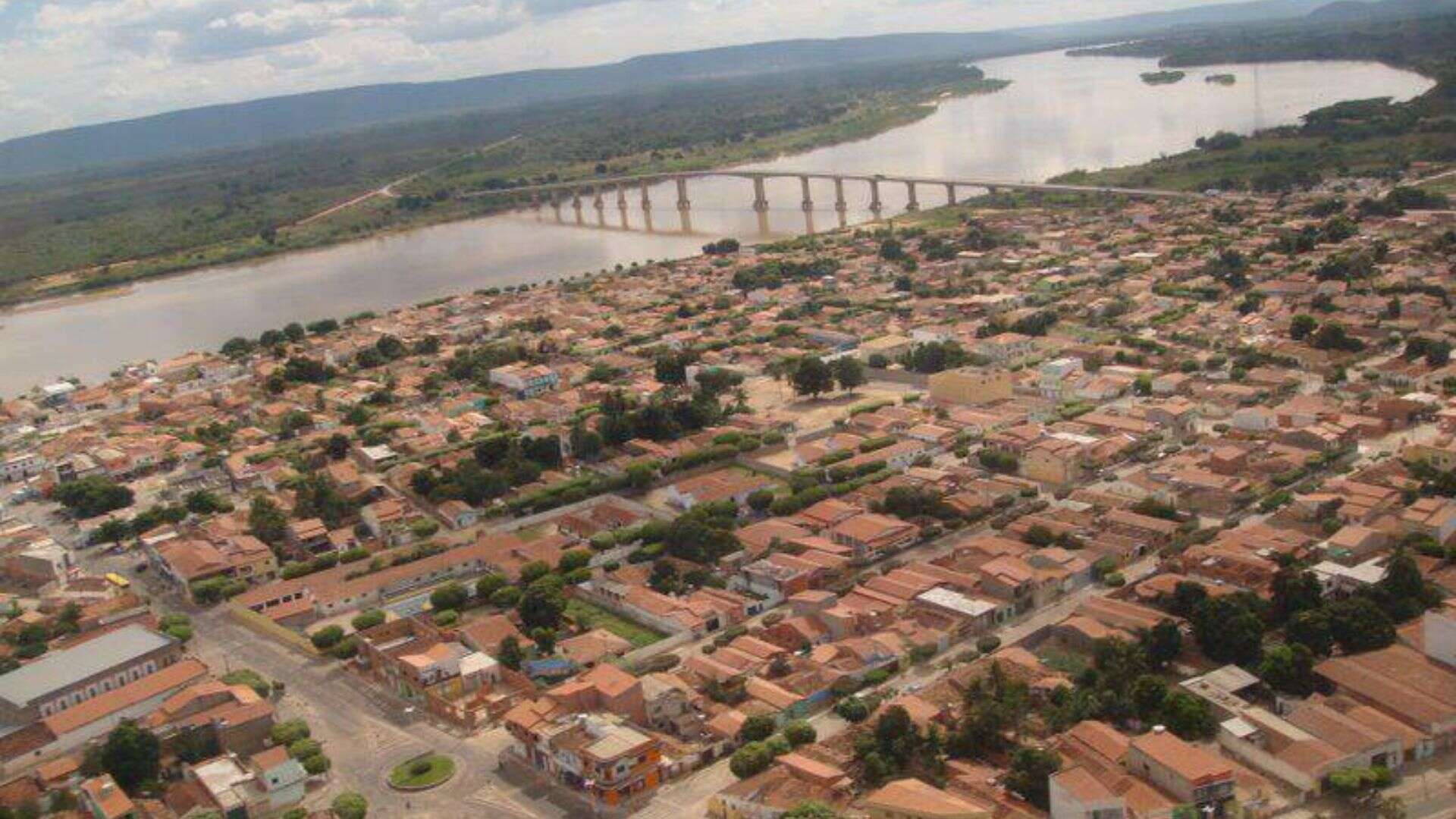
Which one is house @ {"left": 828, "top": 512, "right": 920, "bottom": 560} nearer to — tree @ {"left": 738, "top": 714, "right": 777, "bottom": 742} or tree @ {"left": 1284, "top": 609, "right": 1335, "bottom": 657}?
tree @ {"left": 738, "top": 714, "right": 777, "bottom": 742}

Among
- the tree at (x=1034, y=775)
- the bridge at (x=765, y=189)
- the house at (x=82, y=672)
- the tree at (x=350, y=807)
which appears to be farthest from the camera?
the bridge at (x=765, y=189)

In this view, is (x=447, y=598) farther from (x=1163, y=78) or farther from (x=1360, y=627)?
(x=1163, y=78)

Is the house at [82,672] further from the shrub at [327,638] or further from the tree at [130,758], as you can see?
the tree at [130,758]

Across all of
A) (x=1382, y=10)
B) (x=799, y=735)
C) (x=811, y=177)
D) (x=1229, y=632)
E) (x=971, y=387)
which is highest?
(x=1382, y=10)

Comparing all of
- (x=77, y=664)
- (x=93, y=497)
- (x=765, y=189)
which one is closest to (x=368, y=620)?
(x=77, y=664)

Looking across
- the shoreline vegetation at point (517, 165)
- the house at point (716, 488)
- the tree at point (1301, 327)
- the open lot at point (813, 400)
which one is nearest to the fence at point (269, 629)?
the house at point (716, 488)
